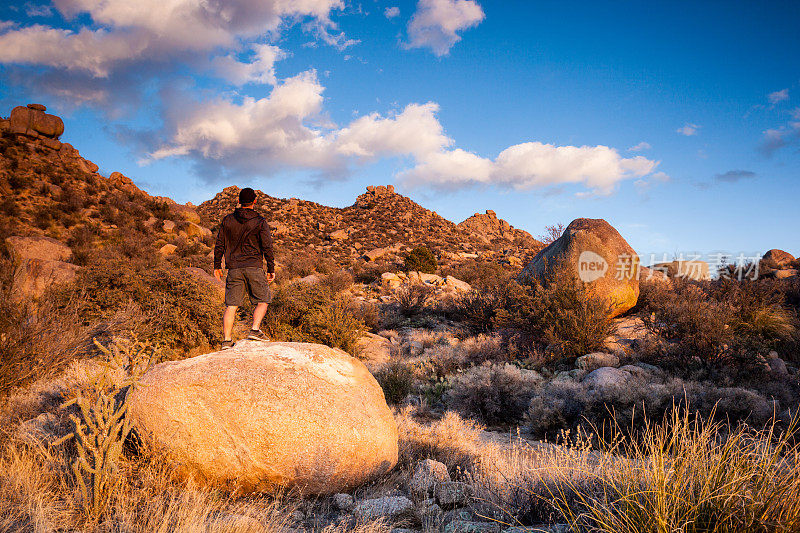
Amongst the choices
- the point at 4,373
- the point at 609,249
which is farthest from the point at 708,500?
the point at 609,249

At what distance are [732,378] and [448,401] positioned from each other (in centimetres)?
472

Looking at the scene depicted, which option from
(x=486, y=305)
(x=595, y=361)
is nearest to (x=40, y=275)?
(x=486, y=305)

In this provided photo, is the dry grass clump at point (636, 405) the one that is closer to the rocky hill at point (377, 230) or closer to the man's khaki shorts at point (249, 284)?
the man's khaki shorts at point (249, 284)

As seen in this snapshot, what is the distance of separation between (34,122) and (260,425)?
34.8 meters

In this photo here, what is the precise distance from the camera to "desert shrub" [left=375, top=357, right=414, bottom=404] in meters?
7.10

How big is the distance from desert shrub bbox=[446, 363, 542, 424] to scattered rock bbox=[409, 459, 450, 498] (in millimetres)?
2769

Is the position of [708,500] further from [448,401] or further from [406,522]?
[448,401]

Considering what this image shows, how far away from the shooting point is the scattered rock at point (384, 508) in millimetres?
2955

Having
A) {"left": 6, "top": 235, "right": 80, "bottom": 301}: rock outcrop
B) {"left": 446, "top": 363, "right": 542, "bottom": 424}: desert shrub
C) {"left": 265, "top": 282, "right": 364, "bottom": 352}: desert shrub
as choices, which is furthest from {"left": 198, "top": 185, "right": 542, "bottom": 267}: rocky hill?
{"left": 446, "top": 363, "right": 542, "bottom": 424}: desert shrub

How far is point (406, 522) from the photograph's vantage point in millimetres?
2990

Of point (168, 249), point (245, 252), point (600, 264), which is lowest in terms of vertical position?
point (245, 252)

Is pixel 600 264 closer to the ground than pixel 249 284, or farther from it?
farther from it

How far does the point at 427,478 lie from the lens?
3.49 metres

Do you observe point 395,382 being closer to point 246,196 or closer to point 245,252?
point 245,252
